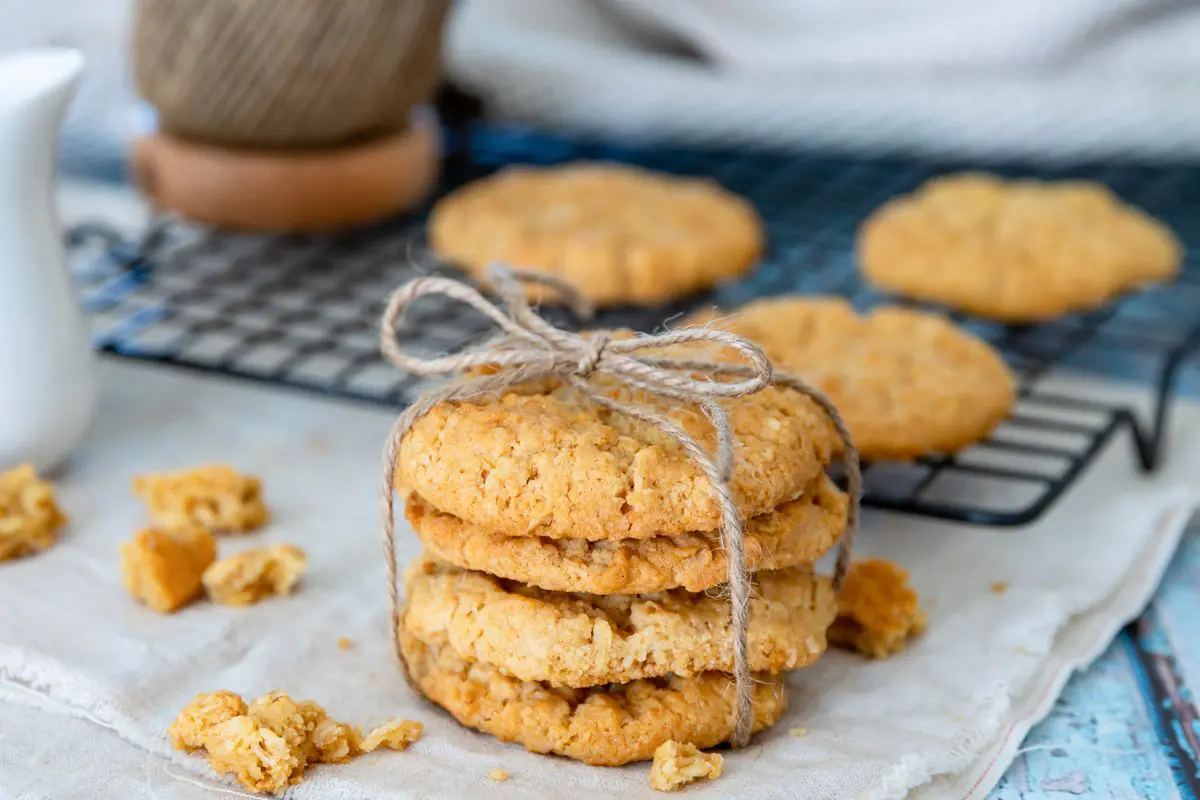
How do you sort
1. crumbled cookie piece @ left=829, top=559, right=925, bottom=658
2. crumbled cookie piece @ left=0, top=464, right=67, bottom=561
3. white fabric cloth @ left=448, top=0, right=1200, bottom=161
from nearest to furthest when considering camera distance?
crumbled cookie piece @ left=829, top=559, right=925, bottom=658, crumbled cookie piece @ left=0, top=464, right=67, bottom=561, white fabric cloth @ left=448, top=0, right=1200, bottom=161

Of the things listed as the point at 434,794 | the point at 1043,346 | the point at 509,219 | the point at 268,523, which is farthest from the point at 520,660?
the point at 1043,346

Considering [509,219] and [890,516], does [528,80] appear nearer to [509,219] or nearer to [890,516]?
[509,219]

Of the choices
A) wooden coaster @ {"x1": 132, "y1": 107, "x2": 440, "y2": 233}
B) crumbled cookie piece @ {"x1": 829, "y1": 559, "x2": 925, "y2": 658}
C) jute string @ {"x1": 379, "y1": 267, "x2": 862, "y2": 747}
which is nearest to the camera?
jute string @ {"x1": 379, "y1": 267, "x2": 862, "y2": 747}

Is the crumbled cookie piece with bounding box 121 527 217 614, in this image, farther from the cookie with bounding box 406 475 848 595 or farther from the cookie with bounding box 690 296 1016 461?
the cookie with bounding box 690 296 1016 461

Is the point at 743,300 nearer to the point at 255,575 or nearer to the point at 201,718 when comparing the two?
the point at 255,575

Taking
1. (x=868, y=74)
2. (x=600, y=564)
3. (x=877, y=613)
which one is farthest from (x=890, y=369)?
(x=868, y=74)

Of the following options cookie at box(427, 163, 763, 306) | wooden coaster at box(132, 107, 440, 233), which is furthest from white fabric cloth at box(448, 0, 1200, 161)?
wooden coaster at box(132, 107, 440, 233)
